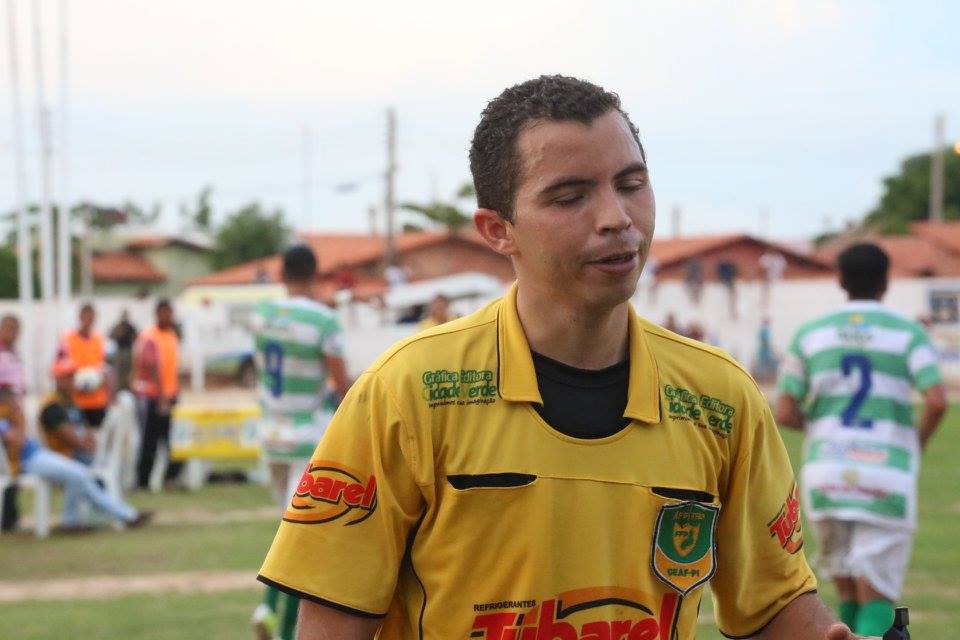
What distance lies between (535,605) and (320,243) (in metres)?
68.5

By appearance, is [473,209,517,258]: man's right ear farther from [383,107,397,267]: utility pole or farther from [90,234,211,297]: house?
[90,234,211,297]: house

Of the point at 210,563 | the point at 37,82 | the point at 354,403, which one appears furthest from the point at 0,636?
the point at 37,82

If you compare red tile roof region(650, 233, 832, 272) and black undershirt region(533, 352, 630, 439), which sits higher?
black undershirt region(533, 352, 630, 439)

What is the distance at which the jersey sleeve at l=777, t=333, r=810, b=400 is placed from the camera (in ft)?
22.3

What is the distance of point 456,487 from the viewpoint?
257 cm

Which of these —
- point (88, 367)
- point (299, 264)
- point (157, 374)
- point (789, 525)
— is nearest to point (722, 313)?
point (157, 374)

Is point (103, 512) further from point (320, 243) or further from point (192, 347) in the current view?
point (320, 243)

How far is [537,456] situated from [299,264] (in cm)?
567

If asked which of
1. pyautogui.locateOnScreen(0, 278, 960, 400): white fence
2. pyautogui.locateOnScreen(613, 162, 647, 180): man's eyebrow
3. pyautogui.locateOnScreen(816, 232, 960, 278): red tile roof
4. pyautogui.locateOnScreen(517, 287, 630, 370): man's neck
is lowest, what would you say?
pyautogui.locateOnScreen(0, 278, 960, 400): white fence

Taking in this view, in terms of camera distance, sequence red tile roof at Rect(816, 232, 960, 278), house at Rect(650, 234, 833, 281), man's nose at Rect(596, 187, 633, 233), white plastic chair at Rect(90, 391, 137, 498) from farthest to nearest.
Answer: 1. house at Rect(650, 234, 833, 281)
2. red tile roof at Rect(816, 232, 960, 278)
3. white plastic chair at Rect(90, 391, 137, 498)
4. man's nose at Rect(596, 187, 633, 233)

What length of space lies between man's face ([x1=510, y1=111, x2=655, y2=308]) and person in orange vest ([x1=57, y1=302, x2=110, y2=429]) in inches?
505

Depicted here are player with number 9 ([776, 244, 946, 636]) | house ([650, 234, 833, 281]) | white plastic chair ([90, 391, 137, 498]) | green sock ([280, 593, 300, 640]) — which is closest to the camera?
player with number 9 ([776, 244, 946, 636])

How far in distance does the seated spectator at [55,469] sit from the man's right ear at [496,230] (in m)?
10.5

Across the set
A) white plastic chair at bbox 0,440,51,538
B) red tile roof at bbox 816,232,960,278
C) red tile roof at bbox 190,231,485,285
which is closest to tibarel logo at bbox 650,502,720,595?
white plastic chair at bbox 0,440,51,538
